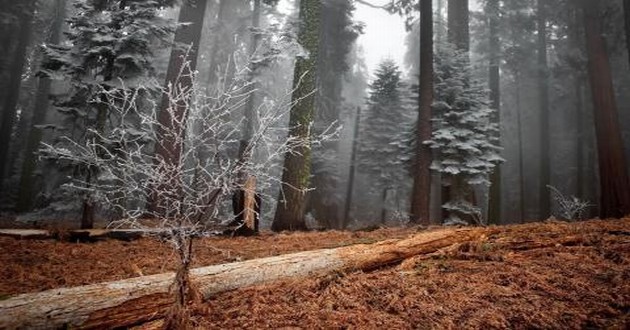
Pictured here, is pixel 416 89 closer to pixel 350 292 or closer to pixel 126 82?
pixel 126 82

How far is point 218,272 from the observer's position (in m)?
4.50

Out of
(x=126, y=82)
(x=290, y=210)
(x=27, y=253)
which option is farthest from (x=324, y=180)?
(x=27, y=253)

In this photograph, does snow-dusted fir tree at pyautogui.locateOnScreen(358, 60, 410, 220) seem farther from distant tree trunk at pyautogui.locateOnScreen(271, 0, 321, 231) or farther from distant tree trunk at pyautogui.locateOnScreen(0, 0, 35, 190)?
distant tree trunk at pyautogui.locateOnScreen(0, 0, 35, 190)

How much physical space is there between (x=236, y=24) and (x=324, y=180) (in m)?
16.2

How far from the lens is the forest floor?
3613 millimetres

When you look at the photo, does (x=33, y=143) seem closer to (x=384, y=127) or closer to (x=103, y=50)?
(x=103, y=50)

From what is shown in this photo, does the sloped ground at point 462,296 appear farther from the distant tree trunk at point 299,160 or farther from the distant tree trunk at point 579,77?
the distant tree trunk at point 579,77

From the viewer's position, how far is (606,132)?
11203 mm

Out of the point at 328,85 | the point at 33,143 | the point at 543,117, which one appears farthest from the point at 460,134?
the point at 33,143

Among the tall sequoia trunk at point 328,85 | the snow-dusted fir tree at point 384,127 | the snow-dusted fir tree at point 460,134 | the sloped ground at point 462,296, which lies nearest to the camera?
the sloped ground at point 462,296

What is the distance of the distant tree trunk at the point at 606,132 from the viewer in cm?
1034

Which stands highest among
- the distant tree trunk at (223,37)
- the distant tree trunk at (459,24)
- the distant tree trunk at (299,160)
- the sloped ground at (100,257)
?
the distant tree trunk at (223,37)

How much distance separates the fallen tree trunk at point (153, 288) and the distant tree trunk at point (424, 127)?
6.34m

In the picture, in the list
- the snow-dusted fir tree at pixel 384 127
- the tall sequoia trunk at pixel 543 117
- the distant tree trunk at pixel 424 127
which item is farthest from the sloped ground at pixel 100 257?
the tall sequoia trunk at pixel 543 117
